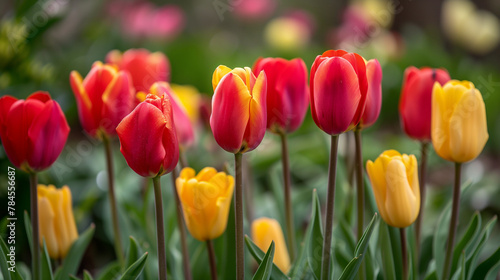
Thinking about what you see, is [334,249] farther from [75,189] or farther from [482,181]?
[75,189]

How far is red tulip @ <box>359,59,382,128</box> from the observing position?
705 mm

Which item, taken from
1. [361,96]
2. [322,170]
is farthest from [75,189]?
[361,96]

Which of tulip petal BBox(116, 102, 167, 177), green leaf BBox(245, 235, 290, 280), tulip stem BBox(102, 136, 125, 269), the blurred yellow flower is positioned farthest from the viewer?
the blurred yellow flower

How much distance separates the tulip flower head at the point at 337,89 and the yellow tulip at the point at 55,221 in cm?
44

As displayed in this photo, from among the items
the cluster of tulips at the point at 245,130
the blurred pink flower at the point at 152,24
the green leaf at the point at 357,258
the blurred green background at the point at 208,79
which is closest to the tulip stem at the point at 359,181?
the cluster of tulips at the point at 245,130

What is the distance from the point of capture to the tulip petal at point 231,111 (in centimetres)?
61

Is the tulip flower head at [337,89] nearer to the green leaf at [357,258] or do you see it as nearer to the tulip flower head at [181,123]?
the green leaf at [357,258]

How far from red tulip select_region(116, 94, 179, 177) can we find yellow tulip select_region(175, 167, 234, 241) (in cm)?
9

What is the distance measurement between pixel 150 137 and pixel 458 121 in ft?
1.33

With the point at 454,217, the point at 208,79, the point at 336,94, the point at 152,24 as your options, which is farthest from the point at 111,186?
the point at 152,24

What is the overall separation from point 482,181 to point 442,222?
607 mm

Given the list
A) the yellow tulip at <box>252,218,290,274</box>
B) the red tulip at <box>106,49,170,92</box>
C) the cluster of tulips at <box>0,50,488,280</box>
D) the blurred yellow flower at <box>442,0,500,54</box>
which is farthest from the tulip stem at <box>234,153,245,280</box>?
the blurred yellow flower at <box>442,0,500,54</box>

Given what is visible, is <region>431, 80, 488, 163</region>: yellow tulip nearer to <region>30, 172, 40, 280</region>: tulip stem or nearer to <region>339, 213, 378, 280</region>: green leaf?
<region>339, 213, 378, 280</region>: green leaf

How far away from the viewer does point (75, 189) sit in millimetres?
1569
